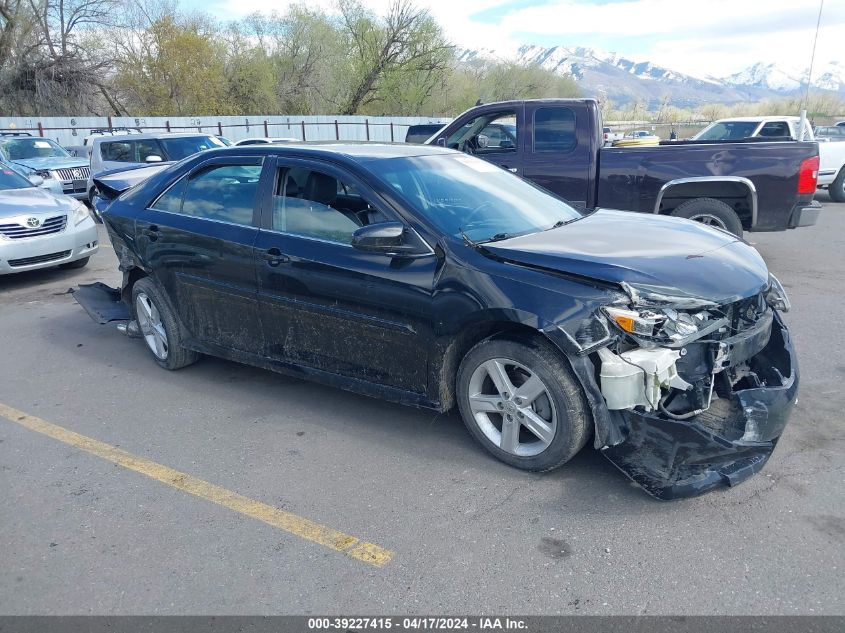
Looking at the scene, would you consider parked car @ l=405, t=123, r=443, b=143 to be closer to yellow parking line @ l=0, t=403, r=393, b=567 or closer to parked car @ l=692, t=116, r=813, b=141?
parked car @ l=692, t=116, r=813, b=141

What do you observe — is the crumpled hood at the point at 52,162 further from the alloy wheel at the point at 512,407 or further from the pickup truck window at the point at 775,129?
the pickup truck window at the point at 775,129

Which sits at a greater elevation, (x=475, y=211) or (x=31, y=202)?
(x=475, y=211)

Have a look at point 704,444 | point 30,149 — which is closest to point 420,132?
point 30,149

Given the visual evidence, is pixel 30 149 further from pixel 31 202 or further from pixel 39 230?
pixel 39 230

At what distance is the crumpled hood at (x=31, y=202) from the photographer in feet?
27.0

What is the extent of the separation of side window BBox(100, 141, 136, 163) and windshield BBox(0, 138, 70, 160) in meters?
3.84

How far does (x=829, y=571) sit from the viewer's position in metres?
2.79

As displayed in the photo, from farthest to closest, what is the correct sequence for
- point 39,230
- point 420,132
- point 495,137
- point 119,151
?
point 420,132
point 119,151
point 495,137
point 39,230

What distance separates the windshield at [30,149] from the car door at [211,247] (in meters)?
13.8

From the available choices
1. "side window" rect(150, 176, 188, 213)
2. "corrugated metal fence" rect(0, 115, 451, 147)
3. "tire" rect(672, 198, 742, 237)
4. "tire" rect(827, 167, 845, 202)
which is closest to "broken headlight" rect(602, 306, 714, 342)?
"side window" rect(150, 176, 188, 213)

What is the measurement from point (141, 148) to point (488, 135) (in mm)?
8140

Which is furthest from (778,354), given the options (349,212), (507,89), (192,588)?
(507,89)

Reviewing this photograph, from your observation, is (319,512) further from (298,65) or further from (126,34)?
(298,65)

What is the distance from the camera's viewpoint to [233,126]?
3212 cm
